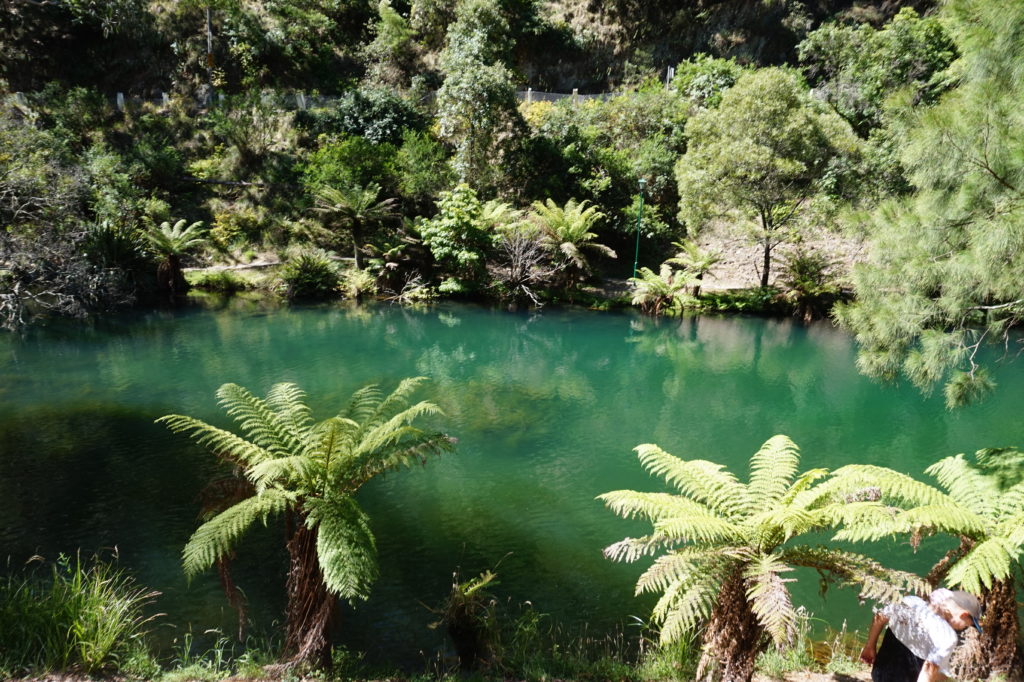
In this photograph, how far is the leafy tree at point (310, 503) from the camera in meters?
3.53

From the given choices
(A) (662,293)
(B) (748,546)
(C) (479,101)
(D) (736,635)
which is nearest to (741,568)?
(B) (748,546)

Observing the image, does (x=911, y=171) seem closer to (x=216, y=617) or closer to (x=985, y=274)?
(x=985, y=274)

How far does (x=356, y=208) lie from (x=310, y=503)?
600 inches

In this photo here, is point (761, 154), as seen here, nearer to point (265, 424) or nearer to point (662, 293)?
point (662, 293)

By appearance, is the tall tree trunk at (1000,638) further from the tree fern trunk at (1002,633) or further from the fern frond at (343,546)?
the fern frond at (343,546)

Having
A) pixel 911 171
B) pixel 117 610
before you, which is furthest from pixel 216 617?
pixel 911 171

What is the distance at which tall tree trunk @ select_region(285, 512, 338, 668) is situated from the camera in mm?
3703

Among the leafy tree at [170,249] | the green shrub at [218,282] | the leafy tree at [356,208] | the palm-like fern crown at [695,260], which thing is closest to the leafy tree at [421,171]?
the leafy tree at [356,208]

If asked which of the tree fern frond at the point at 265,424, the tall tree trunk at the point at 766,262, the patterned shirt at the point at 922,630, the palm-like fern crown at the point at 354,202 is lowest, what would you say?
the patterned shirt at the point at 922,630

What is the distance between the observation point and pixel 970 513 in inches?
146

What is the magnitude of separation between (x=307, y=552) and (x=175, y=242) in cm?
1535

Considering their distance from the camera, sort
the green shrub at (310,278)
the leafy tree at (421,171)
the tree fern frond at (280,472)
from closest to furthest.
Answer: the tree fern frond at (280,472), the green shrub at (310,278), the leafy tree at (421,171)

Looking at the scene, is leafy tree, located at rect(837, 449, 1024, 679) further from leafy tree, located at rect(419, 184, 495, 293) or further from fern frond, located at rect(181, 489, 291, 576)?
leafy tree, located at rect(419, 184, 495, 293)

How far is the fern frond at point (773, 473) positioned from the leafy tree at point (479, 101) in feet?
56.5
